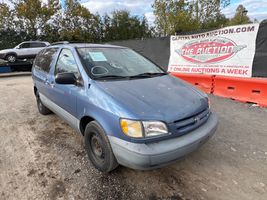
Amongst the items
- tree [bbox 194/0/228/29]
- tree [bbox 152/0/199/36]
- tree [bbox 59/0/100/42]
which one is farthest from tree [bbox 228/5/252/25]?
tree [bbox 59/0/100/42]

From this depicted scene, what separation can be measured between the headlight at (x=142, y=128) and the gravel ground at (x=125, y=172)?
2.52ft

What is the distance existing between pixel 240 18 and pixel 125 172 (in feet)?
131

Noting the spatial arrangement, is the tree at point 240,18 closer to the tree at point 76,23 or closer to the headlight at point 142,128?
the tree at point 76,23

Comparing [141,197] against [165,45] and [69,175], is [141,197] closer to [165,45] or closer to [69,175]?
[69,175]

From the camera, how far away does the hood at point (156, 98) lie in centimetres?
244

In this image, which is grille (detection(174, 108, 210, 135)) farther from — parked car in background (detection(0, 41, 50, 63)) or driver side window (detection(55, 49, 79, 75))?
parked car in background (detection(0, 41, 50, 63))

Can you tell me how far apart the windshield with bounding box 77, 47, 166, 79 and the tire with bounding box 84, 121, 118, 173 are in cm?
74

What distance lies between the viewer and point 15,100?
666 cm

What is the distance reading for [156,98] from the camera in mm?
2691

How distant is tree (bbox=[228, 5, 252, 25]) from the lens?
35.0 meters

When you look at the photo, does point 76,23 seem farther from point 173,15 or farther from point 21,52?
point 21,52

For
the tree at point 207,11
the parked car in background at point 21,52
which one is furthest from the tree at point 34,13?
the tree at point 207,11

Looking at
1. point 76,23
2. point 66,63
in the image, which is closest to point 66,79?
point 66,63

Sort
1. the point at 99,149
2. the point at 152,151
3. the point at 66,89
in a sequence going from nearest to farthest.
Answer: the point at 152,151
the point at 99,149
the point at 66,89
